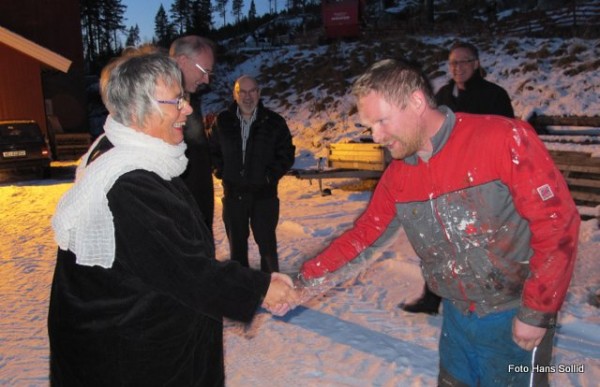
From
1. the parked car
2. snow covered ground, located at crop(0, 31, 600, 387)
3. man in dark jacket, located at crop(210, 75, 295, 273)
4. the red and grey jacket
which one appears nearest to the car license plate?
the parked car

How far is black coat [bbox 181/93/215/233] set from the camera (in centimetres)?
396

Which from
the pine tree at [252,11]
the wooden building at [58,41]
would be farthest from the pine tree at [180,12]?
the wooden building at [58,41]

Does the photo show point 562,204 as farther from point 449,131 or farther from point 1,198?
point 1,198

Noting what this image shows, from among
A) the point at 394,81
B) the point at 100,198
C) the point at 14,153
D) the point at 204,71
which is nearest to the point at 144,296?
the point at 100,198

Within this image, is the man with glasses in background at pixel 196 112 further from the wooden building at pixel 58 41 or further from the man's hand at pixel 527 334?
the wooden building at pixel 58 41

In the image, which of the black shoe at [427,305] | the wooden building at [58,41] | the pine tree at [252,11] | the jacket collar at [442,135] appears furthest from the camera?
the pine tree at [252,11]

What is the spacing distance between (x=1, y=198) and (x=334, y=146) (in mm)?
7985

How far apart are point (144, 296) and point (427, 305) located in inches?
138

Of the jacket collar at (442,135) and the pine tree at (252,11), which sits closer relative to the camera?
the jacket collar at (442,135)

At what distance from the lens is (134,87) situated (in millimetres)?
1934

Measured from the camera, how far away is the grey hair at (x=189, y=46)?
12.7 ft

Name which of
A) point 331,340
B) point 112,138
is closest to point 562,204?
point 112,138

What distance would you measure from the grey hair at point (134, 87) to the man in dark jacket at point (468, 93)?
3.33 metres

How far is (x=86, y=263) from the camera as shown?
1798 mm
